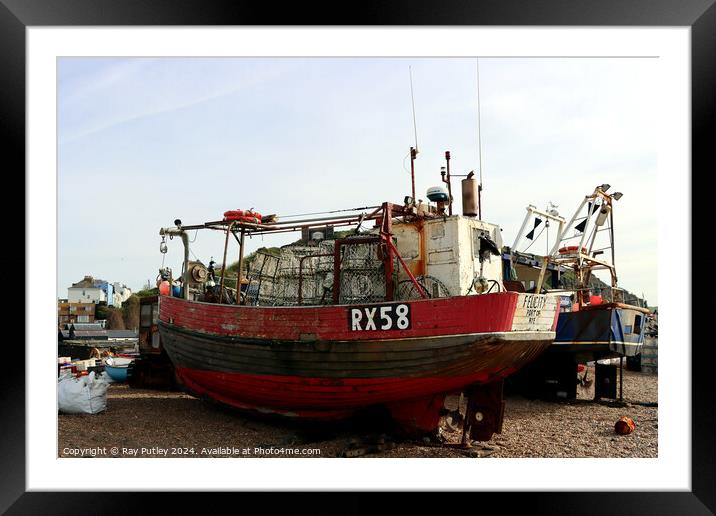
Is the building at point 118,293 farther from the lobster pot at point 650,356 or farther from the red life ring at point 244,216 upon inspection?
the lobster pot at point 650,356

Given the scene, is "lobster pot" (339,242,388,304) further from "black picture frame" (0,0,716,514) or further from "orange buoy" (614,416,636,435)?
"orange buoy" (614,416,636,435)

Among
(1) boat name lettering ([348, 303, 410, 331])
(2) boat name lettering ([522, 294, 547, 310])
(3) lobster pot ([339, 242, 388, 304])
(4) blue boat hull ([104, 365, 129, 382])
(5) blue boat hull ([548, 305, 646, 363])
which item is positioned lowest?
(4) blue boat hull ([104, 365, 129, 382])

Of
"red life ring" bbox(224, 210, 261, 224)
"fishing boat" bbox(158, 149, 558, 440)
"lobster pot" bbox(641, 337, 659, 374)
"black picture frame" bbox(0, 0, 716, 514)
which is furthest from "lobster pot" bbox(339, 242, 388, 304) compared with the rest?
"lobster pot" bbox(641, 337, 659, 374)

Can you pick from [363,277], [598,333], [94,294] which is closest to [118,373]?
[94,294]

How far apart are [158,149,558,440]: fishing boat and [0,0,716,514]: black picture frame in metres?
1.99

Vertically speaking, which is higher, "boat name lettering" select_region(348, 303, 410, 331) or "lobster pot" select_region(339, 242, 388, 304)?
"lobster pot" select_region(339, 242, 388, 304)

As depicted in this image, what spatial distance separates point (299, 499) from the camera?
6.44 meters

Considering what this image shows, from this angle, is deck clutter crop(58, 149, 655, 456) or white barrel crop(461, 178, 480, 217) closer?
deck clutter crop(58, 149, 655, 456)

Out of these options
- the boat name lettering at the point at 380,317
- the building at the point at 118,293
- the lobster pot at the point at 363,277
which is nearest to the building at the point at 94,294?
the building at the point at 118,293

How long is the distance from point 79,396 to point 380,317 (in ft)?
18.3

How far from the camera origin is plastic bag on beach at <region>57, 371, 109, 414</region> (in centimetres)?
971
